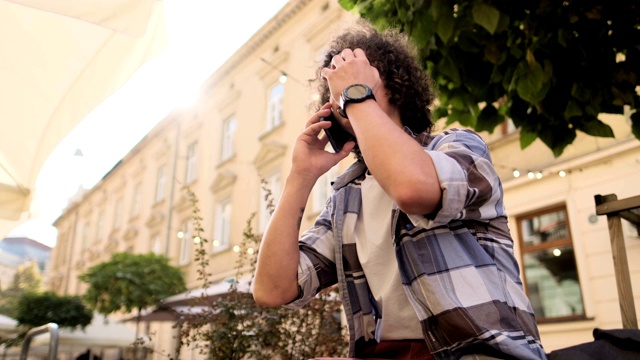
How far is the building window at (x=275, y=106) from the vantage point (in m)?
15.8

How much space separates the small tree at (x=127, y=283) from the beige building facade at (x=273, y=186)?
4.61 feet

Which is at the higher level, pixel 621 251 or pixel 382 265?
pixel 621 251

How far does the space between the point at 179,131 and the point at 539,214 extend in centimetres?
1661

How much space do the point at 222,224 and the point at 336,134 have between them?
1639cm

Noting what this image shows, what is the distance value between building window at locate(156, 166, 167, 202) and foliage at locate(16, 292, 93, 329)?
28.4ft

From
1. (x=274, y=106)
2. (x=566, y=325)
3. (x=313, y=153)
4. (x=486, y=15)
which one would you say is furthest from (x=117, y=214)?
(x=313, y=153)

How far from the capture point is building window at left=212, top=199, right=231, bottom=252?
17234 mm

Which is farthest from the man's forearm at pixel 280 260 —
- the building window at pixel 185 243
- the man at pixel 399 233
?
the building window at pixel 185 243

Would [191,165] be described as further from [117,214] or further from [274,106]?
[117,214]

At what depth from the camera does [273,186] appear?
49.5 ft

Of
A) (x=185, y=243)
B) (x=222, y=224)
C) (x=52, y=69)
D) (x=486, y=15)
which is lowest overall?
(x=52, y=69)

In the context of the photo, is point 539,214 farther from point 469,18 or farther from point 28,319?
point 28,319

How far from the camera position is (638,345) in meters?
1.25

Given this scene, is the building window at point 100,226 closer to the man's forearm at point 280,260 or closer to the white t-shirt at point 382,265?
the man's forearm at point 280,260
